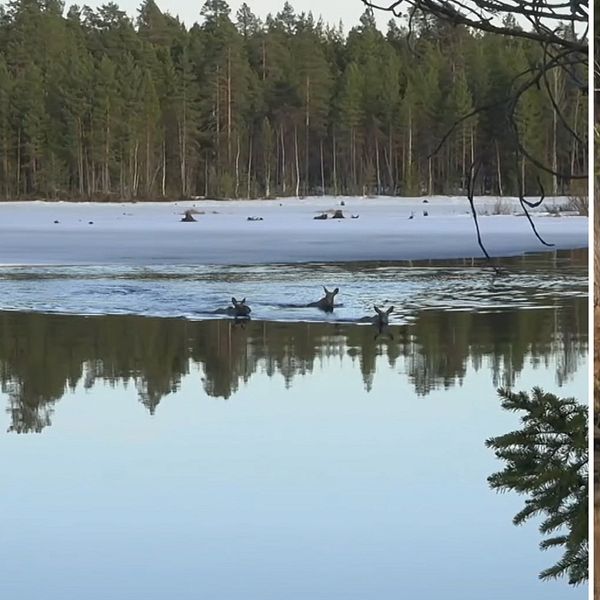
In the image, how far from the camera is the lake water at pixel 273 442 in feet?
7.93

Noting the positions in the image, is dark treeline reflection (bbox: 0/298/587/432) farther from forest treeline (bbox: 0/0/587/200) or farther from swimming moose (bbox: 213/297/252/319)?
forest treeline (bbox: 0/0/587/200)

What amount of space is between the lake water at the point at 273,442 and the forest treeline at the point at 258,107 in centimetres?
57

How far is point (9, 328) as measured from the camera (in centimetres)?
502

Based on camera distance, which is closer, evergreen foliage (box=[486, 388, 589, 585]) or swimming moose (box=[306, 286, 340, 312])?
evergreen foliage (box=[486, 388, 589, 585])

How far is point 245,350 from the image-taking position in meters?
4.46

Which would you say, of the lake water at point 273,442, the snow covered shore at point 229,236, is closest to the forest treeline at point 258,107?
the snow covered shore at point 229,236

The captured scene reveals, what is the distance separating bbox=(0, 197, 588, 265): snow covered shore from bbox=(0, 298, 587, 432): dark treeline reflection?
4.98 ft

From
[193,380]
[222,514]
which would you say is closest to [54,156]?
[193,380]

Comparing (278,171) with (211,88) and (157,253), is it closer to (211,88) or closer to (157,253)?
(211,88)

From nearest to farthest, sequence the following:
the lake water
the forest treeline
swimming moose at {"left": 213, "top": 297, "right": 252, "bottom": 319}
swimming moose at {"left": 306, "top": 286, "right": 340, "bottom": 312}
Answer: the forest treeline < the lake water < swimming moose at {"left": 213, "top": 297, "right": 252, "bottom": 319} < swimming moose at {"left": 306, "top": 286, "right": 340, "bottom": 312}

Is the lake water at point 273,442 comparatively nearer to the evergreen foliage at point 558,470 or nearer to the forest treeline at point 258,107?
the evergreen foliage at point 558,470

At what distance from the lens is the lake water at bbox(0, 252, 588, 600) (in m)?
2.42

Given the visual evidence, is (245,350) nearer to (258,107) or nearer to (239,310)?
(239,310)

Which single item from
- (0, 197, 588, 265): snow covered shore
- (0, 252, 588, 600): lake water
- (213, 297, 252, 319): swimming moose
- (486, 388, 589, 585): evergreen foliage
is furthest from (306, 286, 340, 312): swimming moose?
(486, 388, 589, 585): evergreen foliage
